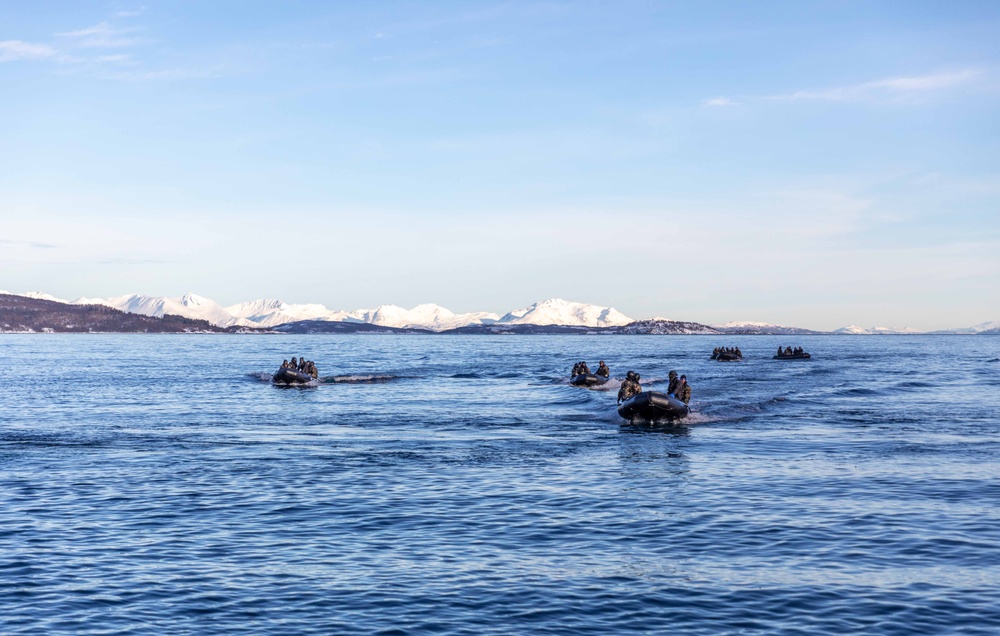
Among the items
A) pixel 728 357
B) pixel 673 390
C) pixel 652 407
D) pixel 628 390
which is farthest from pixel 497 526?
pixel 728 357

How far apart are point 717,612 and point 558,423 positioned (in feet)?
97.4

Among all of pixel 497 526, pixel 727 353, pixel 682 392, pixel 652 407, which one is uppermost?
pixel 727 353

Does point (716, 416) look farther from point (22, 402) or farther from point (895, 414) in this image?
point (22, 402)

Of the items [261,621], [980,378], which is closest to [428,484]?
[261,621]

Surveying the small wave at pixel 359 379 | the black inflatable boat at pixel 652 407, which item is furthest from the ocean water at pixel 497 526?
the small wave at pixel 359 379

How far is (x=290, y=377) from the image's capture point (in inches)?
2744

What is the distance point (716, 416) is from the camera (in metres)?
47.7

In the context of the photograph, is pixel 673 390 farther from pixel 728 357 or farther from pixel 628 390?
pixel 728 357

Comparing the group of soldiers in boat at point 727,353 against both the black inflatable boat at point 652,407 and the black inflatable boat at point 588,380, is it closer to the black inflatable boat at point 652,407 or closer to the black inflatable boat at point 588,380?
the black inflatable boat at point 588,380

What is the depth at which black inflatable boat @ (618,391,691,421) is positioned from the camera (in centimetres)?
4312

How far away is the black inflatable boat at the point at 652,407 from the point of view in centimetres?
4312

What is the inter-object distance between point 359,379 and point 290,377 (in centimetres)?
1166

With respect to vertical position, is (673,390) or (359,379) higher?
(673,390)

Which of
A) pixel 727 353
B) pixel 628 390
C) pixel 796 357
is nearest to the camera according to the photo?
pixel 628 390
